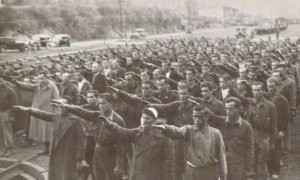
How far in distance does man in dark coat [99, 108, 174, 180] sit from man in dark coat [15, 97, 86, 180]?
1.43 metres

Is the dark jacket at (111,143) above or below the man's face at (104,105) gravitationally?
below

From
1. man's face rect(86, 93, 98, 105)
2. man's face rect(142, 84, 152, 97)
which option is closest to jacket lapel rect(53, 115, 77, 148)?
man's face rect(86, 93, 98, 105)

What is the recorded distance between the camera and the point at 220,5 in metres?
103

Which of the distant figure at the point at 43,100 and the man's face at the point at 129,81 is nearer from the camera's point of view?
the man's face at the point at 129,81

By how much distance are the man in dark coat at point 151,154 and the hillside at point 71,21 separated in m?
20.5

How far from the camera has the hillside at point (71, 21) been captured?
104 ft

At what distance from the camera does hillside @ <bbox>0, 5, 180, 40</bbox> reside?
3166cm

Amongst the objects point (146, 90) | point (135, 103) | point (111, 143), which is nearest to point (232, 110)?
Answer: point (111, 143)

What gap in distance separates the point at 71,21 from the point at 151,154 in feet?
136

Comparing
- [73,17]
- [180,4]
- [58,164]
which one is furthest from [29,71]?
[180,4]

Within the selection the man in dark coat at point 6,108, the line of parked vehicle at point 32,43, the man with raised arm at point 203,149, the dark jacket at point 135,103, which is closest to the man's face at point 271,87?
the dark jacket at point 135,103

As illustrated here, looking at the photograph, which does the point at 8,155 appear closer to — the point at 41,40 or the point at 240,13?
the point at 41,40

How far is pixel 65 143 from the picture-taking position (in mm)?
6840

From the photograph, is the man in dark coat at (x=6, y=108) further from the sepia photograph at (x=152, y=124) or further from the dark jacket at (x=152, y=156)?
the dark jacket at (x=152, y=156)
